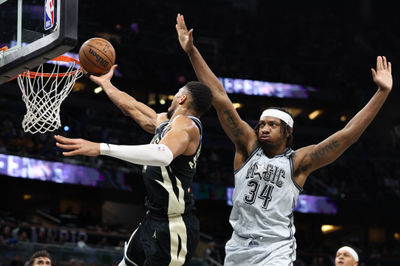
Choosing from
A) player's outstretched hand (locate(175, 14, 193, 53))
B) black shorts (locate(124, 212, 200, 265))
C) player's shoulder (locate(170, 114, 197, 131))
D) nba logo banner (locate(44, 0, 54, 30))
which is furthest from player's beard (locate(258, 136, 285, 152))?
nba logo banner (locate(44, 0, 54, 30))

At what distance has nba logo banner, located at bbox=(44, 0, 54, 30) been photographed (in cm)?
559

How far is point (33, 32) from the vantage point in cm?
577

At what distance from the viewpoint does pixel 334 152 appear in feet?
16.2

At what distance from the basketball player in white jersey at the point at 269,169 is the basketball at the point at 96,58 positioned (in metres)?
0.92

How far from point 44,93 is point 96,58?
112 cm

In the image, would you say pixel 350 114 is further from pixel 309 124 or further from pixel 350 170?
pixel 350 170

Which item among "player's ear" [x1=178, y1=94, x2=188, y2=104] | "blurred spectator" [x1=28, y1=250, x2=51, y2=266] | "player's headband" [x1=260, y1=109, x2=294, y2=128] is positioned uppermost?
"player's ear" [x1=178, y1=94, x2=188, y2=104]

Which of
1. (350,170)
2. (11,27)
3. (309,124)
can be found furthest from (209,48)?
(11,27)

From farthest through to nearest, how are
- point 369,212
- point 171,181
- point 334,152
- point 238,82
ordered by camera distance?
1. point 238,82
2. point 369,212
3. point 334,152
4. point 171,181

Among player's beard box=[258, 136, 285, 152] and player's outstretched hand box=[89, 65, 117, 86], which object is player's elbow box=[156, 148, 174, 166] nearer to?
player's beard box=[258, 136, 285, 152]

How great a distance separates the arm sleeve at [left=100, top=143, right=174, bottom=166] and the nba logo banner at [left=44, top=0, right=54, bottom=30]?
2152mm

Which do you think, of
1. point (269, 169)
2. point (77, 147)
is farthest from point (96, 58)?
point (77, 147)

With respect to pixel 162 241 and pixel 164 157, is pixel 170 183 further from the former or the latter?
pixel 164 157

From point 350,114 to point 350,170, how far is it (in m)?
5.02
